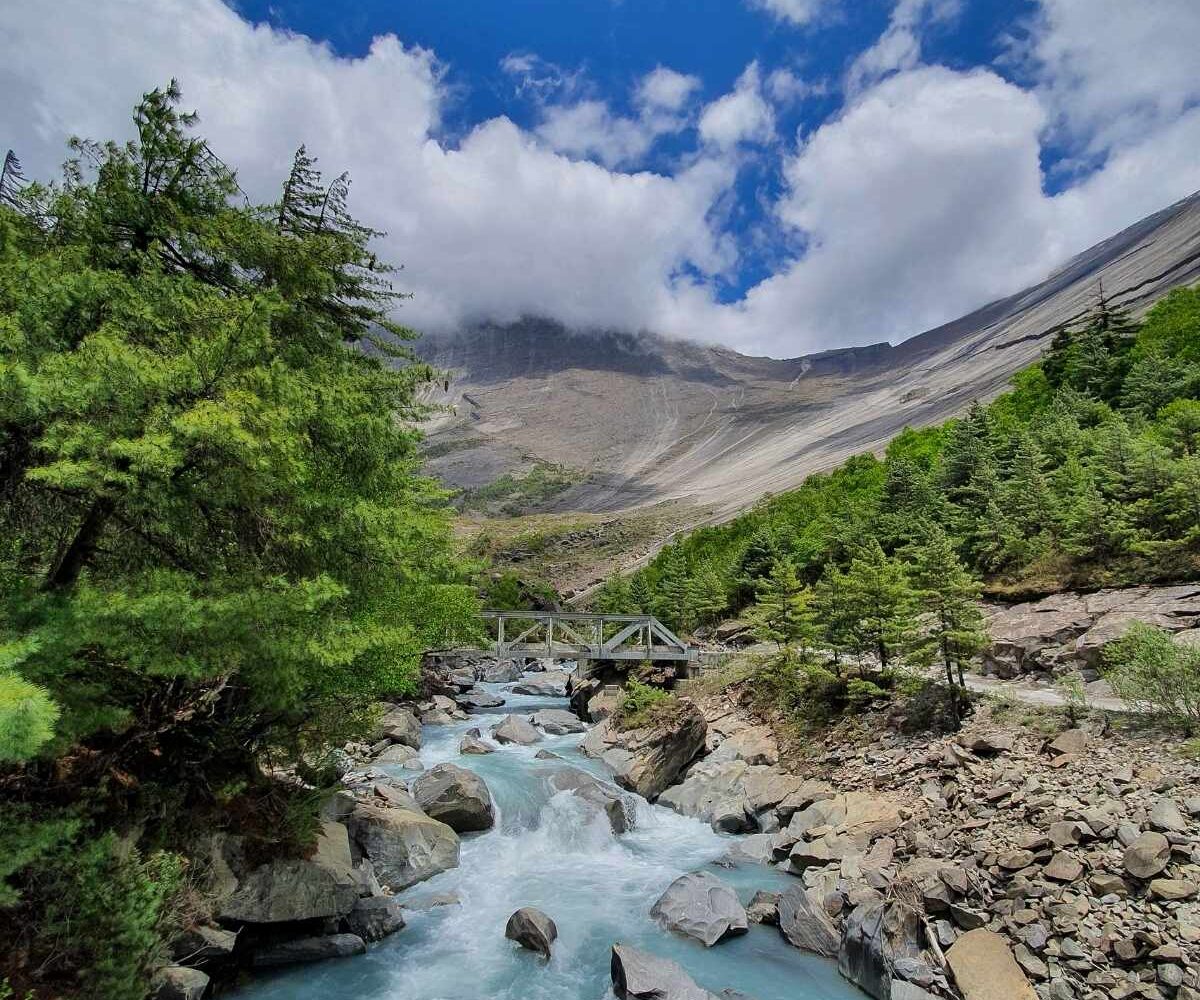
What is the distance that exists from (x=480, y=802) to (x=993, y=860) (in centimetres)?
1164

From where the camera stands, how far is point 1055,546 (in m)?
26.5

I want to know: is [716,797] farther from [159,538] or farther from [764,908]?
[159,538]

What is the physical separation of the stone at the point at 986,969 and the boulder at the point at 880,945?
589 mm

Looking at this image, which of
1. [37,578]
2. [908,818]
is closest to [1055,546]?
[908,818]

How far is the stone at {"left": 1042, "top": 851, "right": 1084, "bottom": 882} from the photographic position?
1034cm

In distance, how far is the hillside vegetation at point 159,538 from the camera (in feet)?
22.9

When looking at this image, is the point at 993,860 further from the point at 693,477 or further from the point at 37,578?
the point at 693,477

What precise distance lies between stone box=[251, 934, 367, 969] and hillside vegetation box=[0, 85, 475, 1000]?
60.7 inches

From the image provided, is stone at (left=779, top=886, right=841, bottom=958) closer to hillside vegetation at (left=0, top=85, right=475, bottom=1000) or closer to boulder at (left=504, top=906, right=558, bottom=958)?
boulder at (left=504, top=906, right=558, bottom=958)

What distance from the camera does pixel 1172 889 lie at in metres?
9.26

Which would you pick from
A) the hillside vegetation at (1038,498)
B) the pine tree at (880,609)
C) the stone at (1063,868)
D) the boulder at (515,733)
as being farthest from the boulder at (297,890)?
the hillside vegetation at (1038,498)

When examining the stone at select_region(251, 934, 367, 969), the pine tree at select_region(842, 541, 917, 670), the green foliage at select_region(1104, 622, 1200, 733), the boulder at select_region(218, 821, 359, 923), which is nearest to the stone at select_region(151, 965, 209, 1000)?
the boulder at select_region(218, 821, 359, 923)

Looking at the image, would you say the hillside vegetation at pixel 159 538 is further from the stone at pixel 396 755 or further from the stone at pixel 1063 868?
the stone at pixel 1063 868

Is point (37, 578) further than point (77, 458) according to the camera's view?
Yes
